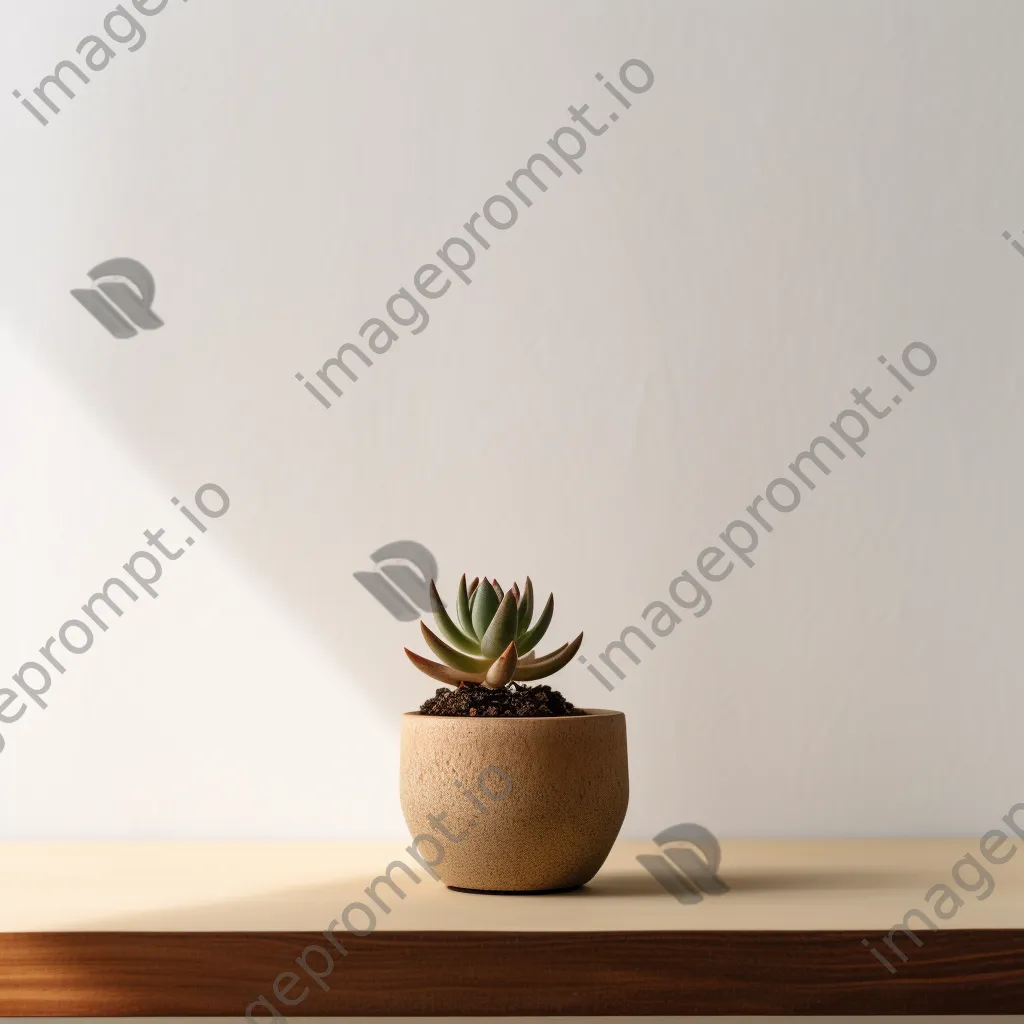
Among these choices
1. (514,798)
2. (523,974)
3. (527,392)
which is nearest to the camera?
(523,974)

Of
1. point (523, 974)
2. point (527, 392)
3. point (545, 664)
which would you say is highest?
point (527, 392)

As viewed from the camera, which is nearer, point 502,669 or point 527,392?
point 502,669

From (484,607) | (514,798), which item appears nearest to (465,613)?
(484,607)

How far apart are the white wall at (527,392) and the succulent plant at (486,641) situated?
0.23 m

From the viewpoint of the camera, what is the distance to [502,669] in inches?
34.5

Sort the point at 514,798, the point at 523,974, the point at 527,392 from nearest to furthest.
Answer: the point at 523,974, the point at 514,798, the point at 527,392

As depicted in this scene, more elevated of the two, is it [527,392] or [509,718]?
[527,392]

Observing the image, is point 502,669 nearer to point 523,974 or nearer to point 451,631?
point 451,631

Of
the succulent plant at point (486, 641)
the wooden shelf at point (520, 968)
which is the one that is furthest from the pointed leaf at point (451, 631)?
the wooden shelf at point (520, 968)

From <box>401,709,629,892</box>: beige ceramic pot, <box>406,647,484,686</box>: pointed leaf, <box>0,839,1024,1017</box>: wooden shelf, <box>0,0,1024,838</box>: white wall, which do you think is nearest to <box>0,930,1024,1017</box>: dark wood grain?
<box>0,839,1024,1017</box>: wooden shelf

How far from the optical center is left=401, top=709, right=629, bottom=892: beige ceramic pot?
0.84 meters

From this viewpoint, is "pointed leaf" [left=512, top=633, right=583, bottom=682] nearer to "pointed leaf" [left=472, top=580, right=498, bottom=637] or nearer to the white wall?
"pointed leaf" [left=472, top=580, right=498, bottom=637]

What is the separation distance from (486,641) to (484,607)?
0.09 ft

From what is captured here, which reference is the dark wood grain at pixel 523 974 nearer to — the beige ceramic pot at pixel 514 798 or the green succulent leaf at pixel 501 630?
the beige ceramic pot at pixel 514 798
